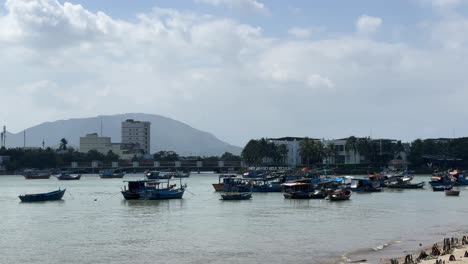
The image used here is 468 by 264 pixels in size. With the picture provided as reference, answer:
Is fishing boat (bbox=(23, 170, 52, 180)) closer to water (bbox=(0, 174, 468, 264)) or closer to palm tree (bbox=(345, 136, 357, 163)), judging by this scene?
palm tree (bbox=(345, 136, 357, 163))

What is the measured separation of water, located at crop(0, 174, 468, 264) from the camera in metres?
37.8

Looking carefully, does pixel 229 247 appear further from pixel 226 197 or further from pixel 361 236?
pixel 226 197

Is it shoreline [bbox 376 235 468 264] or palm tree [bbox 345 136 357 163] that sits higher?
palm tree [bbox 345 136 357 163]

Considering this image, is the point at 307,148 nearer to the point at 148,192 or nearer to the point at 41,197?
the point at 148,192

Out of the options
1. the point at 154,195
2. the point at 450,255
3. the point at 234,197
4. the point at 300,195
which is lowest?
the point at 450,255

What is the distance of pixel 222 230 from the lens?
163ft

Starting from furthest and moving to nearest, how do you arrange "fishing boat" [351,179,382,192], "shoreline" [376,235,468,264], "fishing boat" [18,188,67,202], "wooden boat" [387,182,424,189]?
1. "wooden boat" [387,182,424,189]
2. "fishing boat" [351,179,382,192]
3. "fishing boat" [18,188,67,202]
4. "shoreline" [376,235,468,264]

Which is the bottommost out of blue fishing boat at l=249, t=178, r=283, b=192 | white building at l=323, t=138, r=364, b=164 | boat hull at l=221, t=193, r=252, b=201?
boat hull at l=221, t=193, r=252, b=201

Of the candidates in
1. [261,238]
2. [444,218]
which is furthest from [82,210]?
[444,218]

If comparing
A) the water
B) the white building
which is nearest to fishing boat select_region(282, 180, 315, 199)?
the water

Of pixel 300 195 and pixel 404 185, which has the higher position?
pixel 404 185

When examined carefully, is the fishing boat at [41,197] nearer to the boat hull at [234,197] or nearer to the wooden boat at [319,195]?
the boat hull at [234,197]

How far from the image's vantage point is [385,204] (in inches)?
2908

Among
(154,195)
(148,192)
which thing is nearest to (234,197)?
(154,195)
